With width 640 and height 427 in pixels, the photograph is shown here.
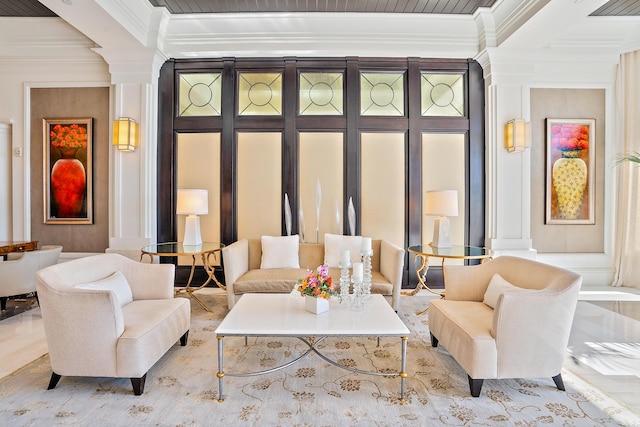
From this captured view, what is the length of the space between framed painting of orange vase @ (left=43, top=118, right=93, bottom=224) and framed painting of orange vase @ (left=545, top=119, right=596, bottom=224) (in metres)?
6.18

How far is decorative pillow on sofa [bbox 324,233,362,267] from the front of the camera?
3.98m

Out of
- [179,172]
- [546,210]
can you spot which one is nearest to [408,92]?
[546,210]

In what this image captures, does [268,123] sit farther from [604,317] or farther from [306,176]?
[604,317]

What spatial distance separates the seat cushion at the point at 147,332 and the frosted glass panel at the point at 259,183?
1914 mm

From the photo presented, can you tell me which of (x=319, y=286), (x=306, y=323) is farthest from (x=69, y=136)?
(x=306, y=323)

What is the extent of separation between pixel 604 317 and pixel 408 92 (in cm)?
331

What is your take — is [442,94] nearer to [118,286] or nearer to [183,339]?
[183,339]

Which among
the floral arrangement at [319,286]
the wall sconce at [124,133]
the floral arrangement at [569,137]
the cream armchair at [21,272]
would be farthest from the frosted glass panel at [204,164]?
the floral arrangement at [569,137]

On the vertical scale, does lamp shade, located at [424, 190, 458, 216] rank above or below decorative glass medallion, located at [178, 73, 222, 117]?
below

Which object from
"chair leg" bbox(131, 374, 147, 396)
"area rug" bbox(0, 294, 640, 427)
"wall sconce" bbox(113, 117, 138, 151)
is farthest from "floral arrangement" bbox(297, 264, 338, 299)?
"wall sconce" bbox(113, 117, 138, 151)

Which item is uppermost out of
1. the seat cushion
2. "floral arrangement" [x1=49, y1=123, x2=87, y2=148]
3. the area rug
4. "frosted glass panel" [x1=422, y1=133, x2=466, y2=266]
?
"floral arrangement" [x1=49, y1=123, x2=87, y2=148]

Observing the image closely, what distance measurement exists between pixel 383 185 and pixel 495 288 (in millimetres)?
2257

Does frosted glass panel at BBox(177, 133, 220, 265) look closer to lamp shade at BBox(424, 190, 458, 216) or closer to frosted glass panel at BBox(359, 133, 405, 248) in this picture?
frosted glass panel at BBox(359, 133, 405, 248)

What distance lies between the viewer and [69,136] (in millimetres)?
4684
